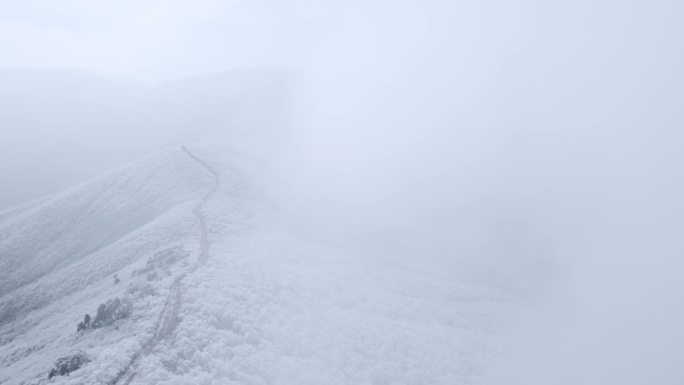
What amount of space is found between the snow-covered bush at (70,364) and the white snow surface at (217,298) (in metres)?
0.30

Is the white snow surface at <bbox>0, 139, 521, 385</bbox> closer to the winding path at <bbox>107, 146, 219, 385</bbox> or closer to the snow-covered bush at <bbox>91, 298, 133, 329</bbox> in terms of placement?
the winding path at <bbox>107, 146, 219, 385</bbox>

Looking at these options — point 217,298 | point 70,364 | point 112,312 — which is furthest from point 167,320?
point 70,364

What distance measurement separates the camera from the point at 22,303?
101 feet

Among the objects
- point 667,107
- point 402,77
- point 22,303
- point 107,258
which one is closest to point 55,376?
point 107,258

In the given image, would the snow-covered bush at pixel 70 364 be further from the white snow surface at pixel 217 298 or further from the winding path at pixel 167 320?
the winding path at pixel 167 320

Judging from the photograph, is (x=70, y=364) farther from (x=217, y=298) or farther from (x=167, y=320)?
(x=217, y=298)

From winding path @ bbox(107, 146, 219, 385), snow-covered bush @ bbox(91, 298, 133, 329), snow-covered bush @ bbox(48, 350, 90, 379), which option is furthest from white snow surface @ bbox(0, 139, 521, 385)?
snow-covered bush @ bbox(91, 298, 133, 329)

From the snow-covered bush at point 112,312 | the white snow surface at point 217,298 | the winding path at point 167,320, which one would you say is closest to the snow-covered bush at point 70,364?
the white snow surface at point 217,298

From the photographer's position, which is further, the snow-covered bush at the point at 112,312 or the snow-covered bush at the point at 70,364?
the snow-covered bush at the point at 112,312

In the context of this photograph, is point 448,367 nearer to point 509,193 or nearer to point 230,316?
point 230,316

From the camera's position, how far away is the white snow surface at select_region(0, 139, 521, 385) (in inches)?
680

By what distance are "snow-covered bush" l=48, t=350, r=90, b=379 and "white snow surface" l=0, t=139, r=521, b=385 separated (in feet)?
0.99

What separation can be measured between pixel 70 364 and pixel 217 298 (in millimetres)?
6443

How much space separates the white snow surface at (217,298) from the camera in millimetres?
17266
